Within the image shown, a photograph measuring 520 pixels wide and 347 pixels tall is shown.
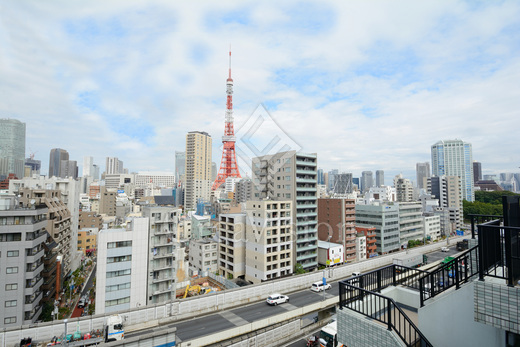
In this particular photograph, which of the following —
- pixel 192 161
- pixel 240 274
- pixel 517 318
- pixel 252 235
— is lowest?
pixel 240 274

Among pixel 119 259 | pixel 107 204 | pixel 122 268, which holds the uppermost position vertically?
pixel 107 204

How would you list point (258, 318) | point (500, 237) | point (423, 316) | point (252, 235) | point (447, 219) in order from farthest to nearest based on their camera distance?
point (447, 219) → point (252, 235) → point (258, 318) → point (423, 316) → point (500, 237)

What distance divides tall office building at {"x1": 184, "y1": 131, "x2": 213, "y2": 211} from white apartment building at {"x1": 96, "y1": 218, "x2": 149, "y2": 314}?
65369 millimetres

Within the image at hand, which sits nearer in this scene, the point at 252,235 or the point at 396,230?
the point at 252,235

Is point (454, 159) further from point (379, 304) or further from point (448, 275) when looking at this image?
point (379, 304)

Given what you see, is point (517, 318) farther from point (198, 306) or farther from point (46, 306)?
point (46, 306)

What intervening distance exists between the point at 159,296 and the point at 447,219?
55776 mm

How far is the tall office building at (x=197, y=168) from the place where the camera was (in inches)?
3442

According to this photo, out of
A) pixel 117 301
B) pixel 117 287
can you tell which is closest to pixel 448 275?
pixel 117 287

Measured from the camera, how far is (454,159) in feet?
337

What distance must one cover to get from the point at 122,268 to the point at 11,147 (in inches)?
3812

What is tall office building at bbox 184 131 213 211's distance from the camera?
87.4 meters

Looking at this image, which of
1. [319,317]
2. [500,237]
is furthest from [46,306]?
[500,237]

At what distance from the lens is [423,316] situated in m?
4.39
